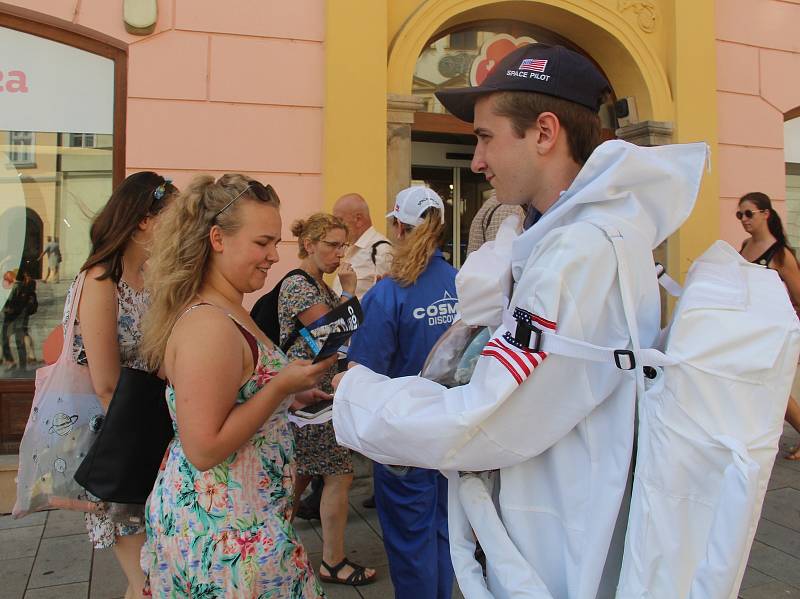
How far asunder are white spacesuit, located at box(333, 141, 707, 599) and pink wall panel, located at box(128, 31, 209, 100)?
4593mm

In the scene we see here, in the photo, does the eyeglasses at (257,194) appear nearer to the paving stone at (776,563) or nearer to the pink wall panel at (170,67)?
the paving stone at (776,563)

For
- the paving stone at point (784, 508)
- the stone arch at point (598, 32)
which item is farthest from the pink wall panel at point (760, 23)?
the paving stone at point (784, 508)

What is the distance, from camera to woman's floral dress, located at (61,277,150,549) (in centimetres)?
→ 232

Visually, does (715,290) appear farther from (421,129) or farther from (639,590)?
→ (421,129)

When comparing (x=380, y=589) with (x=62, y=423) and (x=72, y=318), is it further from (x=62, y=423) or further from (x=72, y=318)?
(x=72, y=318)

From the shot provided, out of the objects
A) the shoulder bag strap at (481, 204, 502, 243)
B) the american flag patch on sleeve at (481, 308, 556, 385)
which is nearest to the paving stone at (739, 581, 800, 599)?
the shoulder bag strap at (481, 204, 502, 243)

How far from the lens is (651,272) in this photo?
49.9 inches

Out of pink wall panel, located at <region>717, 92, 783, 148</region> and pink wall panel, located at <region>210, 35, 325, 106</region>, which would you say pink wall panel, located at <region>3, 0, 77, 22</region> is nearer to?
pink wall panel, located at <region>210, 35, 325, 106</region>

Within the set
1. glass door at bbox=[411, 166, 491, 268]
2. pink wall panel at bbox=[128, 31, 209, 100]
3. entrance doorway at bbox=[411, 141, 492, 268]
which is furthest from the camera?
glass door at bbox=[411, 166, 491, 268]

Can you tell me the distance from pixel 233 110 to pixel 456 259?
3.28 meters

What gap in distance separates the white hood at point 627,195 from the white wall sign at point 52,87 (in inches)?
196

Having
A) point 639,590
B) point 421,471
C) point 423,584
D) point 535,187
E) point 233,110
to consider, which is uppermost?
point 233,110

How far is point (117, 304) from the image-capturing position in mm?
2359

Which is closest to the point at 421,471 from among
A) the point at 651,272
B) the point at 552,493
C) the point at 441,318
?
the point at 441,318
